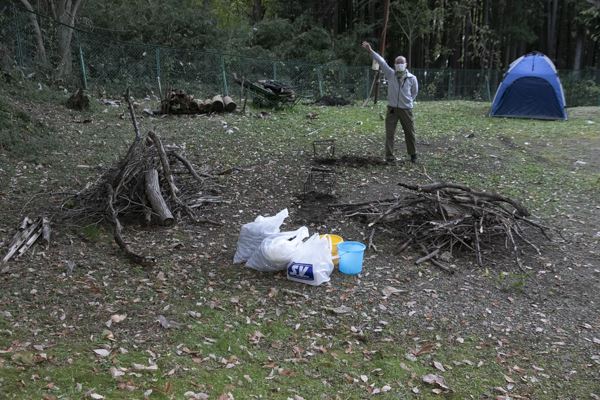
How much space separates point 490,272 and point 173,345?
9.91 ft

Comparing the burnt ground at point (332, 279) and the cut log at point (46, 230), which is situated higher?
the cut log at point (46, 230)

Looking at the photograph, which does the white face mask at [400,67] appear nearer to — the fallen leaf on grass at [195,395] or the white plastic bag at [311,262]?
the white plastic bag at [311,262]

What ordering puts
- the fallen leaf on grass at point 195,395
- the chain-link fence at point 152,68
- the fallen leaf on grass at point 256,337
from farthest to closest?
the chain-link fence at point 152,68
the fallen leaf on grass at point 256,337
the fallen leaf on grass at point 195,395

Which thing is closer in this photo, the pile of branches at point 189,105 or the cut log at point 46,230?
the cut log at point 46,230

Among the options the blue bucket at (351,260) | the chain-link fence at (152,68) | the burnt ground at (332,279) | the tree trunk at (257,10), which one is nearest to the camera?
the burnt ground at (332,279)

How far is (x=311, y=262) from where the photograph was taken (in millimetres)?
4465

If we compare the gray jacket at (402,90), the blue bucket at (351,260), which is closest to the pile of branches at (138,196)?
the blue bucket at (351,260)

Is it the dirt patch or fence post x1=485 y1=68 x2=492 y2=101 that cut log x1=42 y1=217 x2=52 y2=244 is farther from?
fence post x1=485 y1=68 x2=492 y2=101

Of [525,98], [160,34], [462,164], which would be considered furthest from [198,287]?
[160,34]

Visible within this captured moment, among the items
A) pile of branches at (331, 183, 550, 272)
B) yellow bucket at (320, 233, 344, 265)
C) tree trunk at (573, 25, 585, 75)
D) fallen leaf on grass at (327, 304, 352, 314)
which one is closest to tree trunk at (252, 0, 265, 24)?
tree trunk at (573, 25, 585, 75)

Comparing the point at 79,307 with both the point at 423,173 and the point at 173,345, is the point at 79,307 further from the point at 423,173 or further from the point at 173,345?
the point at 423,173

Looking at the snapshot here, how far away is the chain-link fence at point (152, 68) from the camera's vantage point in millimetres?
→ 12633

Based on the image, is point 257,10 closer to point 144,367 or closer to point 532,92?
point 532,92

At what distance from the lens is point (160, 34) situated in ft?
61.7
